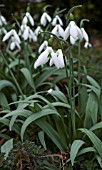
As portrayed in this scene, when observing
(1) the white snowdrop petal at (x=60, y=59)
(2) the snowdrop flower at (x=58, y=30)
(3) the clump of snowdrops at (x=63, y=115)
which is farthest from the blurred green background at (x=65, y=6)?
(1) the white snowdrop petal at (x=60, y=59)

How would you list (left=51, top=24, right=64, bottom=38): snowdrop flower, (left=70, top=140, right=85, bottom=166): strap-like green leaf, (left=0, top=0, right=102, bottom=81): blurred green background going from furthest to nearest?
(left=0, top=0, right=102, bottom=81): blurred green background < (left=51, top=24, right=64, bottom=38): snowdrop flower < (left=70, top=140, right=85, bottom=166): strap-like green leaf

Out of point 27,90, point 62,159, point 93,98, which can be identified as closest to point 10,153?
point 62,159

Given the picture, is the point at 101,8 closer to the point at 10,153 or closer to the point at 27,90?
the point at 27,90

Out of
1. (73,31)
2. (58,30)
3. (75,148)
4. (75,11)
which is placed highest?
(75,11)

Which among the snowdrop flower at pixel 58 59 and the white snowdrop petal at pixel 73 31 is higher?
the white snowdrop petal at pixel 73 31

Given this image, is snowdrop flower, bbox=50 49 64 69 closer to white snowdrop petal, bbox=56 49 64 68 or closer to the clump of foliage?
white snowdrop petal, bbox=56 49 64 68

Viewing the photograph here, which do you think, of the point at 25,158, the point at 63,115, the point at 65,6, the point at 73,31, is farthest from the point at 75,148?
the point at 65,6

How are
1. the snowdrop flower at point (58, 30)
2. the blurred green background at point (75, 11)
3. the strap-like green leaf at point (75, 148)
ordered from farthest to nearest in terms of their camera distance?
1. the blurred green background at point (75, 11)
2. the snowdrop flower at point (58, 30)
3. the strap-like green leaf at point (75, 148)

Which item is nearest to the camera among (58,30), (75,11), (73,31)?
(73,31)

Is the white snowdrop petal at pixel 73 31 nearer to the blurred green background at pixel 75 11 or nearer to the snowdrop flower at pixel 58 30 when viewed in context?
the snowdrop flower at pixel 58 30

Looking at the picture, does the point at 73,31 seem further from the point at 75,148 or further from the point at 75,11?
the point at 75,11

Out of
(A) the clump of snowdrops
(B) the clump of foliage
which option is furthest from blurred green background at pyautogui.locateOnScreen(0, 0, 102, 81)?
(B) the clump of foliage
